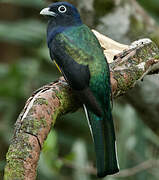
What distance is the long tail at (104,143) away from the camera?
2471 mm

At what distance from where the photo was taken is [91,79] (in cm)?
279

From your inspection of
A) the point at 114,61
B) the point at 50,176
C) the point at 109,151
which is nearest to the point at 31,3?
the point at 50,176

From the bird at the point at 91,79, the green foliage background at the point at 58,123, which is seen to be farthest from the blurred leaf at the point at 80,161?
the bird at the point at 91,79

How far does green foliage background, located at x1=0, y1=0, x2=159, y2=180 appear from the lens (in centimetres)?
489

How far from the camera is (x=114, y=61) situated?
296 cm

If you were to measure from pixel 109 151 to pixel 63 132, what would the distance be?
407 centimetres

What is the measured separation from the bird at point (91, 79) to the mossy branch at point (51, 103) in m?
0.08

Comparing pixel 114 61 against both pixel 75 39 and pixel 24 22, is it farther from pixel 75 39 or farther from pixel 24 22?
pixel 24 22

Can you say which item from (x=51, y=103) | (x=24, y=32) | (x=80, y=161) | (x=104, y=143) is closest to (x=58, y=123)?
(x=24, y=32)

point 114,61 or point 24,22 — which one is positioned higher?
point 114,61

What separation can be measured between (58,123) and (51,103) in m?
4.65

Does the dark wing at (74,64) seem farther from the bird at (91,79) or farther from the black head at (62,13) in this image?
the black head at (62,13)

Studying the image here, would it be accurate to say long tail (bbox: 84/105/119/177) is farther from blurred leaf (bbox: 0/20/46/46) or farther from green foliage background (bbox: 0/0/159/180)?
blurred leaf (bbox: 0/20/46/46)

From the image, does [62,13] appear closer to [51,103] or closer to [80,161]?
[51,103]
